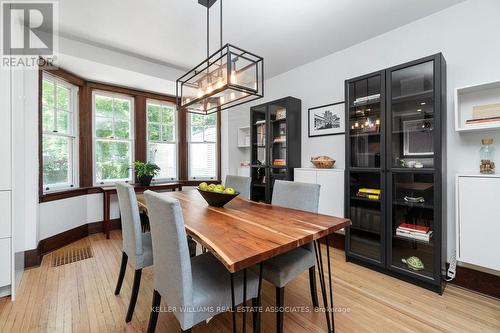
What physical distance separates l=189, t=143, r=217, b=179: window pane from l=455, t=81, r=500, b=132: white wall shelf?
12.5ft

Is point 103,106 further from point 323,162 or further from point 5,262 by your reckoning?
point 323,162

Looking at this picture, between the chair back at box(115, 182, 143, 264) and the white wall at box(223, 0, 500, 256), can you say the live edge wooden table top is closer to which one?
the chair back at box(115, 182, 143, 264)

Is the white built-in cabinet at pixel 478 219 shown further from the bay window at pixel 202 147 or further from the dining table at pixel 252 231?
the bay window at pixel 202 147

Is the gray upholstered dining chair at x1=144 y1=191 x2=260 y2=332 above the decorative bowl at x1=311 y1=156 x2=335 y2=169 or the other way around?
the other way around

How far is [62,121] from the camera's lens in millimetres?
3346

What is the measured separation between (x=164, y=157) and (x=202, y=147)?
78 cm

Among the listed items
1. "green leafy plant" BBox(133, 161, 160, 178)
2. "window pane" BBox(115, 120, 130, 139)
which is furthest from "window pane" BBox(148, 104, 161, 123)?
"green leafy plant" BBox(133, 161, 160, 178)

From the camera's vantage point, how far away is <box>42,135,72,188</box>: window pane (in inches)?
121

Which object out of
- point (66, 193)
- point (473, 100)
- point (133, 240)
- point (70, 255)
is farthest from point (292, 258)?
point (66, 193)

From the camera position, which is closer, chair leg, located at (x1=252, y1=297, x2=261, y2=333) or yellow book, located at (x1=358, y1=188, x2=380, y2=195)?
chair leg, located at (x1=252, y1=297, x2=261, y2=333)

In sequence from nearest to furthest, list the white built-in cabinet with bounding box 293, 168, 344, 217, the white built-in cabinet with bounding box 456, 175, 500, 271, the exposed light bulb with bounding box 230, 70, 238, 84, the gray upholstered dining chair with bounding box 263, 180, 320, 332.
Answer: the gray upholstered dining chair with bounding box 263, 180, 320, 332, the exposed light bulb with bounding box 230, 70, 238, 84, the white built-in cabinet with bounding box 456, 175, 500, 271, the white built-in cabinet with bounding box 293, 168, 344, 217

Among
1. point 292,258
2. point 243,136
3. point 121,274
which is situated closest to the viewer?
point 292,258

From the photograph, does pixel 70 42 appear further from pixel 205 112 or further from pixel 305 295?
pixel 305 295

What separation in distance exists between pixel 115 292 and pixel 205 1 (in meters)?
2.78
